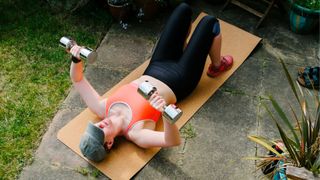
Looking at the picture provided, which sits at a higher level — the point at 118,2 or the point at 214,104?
the point at 118,2

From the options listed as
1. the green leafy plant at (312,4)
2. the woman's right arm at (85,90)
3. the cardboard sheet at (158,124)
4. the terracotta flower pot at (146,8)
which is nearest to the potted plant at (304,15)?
the green leafy plant at (312,4)

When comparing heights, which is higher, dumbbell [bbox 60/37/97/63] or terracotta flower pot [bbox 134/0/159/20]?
dumbbell [bbox 60/37/97/63]

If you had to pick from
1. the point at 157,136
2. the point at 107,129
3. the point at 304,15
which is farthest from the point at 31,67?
the point at 304,15

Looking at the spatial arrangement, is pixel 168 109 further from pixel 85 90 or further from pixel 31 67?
pixel 31 67

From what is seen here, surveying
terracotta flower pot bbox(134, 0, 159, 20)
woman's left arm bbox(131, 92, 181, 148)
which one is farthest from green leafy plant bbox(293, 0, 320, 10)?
woman's left arm bbox(131, 92, 181, 148)

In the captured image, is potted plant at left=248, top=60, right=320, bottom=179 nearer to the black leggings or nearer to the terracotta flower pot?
the black leggings

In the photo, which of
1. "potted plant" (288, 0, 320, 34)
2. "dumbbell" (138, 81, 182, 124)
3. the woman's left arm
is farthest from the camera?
"potted plant" (288, 0, 320, 34)

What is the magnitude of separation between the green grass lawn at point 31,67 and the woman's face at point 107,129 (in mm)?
621

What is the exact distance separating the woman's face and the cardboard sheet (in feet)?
0.60

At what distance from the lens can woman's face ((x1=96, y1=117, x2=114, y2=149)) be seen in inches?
110

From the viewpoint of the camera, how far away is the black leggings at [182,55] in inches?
125

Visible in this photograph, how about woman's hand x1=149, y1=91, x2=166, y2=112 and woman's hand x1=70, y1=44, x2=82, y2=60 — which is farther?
woman's hand x1=70, y1=44, x2=82, y2=60

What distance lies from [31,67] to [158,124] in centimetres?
130

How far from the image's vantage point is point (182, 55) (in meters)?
3.26
